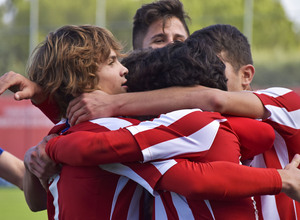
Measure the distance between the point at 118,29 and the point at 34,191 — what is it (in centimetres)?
1526

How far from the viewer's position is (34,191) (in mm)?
2428

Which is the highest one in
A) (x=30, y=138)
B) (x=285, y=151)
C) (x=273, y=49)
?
(x=285, y=151)

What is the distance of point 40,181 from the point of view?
7.50ft

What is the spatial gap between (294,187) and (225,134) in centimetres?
32

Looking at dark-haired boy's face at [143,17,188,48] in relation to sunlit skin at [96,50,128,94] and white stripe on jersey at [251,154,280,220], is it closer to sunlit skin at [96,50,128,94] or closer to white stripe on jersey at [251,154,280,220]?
sunlit skin at [96,50,128,94]

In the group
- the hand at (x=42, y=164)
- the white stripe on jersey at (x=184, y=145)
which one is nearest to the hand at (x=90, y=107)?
the hand at (x=42, y=164)

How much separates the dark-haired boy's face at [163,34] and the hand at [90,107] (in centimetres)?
169

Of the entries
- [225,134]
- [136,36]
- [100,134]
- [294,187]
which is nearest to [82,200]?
[100,134]

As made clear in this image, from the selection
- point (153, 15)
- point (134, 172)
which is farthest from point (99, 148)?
point (153, 15)

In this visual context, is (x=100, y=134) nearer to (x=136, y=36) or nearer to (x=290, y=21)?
(x=136, y=36)

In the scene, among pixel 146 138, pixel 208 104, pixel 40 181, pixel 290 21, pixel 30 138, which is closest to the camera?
pixel 146 138

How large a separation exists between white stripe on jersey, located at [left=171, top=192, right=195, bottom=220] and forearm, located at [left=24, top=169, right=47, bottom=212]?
81 cm

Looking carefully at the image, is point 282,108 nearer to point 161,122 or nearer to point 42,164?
point 161,122

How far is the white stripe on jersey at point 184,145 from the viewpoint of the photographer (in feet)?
5.90
